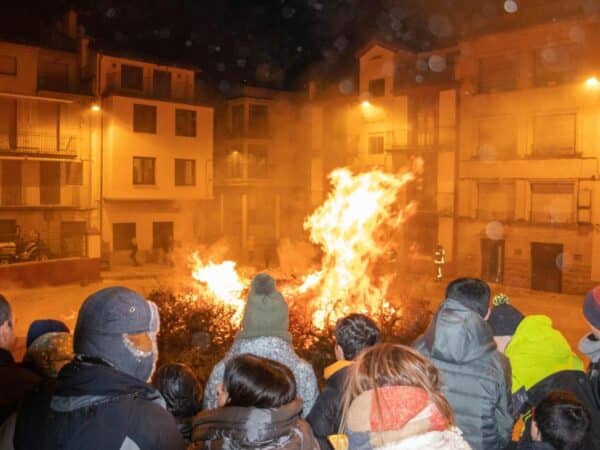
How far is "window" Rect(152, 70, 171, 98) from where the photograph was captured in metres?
34.4

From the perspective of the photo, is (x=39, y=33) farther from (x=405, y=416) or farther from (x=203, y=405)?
(x=405, y=416)

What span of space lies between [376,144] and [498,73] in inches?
337

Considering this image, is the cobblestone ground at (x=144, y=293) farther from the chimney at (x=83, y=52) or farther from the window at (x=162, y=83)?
the chimney at (x=83, y=52)

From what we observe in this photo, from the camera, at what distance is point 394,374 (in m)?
2.41

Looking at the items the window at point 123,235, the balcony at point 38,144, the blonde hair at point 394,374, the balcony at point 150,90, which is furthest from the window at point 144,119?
the blonde hair at point 394,374

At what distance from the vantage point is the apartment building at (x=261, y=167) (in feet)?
132

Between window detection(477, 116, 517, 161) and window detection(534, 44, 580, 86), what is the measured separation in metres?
2.46

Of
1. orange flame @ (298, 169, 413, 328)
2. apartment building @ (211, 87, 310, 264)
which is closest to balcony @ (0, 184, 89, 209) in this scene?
apartment building @ (211, 87, 310, 264)

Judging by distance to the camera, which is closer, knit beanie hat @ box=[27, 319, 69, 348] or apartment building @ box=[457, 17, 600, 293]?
knit beanie hat @ box=[27, 319, 69, 348]

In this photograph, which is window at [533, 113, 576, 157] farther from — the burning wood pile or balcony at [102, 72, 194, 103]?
balcony at [102, 72, 194, 103]

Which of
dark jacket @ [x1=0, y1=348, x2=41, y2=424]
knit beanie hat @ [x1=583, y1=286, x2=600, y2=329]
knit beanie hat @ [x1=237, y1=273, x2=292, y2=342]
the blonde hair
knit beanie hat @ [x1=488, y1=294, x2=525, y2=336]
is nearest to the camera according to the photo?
the blonde hair

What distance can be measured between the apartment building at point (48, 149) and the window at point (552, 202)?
21.9 meters

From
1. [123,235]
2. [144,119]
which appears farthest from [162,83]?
[123,235]

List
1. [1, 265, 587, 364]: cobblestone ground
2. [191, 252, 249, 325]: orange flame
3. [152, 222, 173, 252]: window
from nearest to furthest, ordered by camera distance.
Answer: [191, 252, 249, 325]: orange flame
[1, 265, 587, 364]: cobblestone ground
[152, 222, 173, 252]: window
